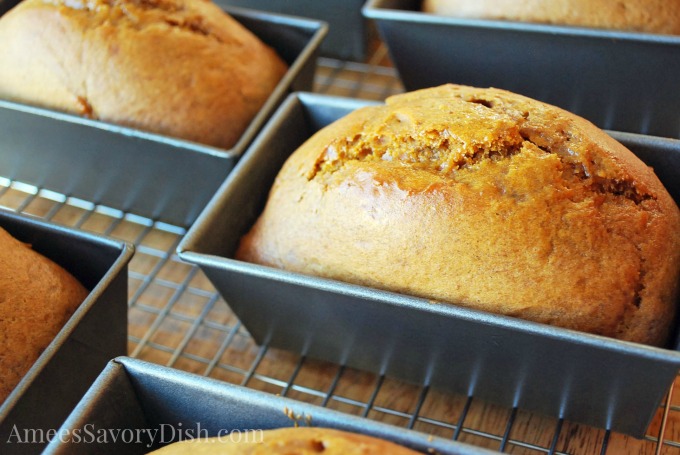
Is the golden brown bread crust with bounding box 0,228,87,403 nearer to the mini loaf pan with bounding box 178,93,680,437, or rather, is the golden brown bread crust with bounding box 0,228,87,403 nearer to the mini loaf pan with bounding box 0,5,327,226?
the mini loaf pan with bounding box 178,93,680,437

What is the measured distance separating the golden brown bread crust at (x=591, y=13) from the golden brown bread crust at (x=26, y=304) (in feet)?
3.35

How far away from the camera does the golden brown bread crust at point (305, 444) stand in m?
0.76

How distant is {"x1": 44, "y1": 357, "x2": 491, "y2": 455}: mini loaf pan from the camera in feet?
2.69

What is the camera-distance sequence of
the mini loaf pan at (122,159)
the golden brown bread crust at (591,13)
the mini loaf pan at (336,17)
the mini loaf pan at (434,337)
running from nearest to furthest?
the mini loaf pan at (434,337) → the mini loaf pan at (122,159) → the golden brown bread crust at (591,13) → the mini loaf pan at (336,17)

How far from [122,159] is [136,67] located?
186 mm

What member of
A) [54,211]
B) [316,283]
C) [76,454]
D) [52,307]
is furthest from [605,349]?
[54,211]

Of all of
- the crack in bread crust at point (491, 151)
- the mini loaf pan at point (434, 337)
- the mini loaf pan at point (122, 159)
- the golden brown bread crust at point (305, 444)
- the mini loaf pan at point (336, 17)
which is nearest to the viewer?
the golden brown bread crust at point (305, 444)

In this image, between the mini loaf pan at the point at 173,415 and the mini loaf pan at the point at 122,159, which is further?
the mini loaf pan at the point at 122,159

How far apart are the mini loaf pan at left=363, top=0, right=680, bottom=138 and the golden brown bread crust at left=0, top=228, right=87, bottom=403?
850mm

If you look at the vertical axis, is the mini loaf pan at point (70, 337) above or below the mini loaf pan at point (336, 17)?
below

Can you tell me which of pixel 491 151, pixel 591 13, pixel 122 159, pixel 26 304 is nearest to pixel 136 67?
pixel 122 159

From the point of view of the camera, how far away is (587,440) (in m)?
1.09

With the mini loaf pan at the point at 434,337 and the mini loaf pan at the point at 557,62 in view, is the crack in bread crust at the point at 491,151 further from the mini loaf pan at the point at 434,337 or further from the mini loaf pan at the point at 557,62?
the mini loaf pan at the point at 557,62

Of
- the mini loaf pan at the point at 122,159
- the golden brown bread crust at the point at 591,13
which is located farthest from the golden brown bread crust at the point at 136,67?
the golden brown bread crust at the point at 591,13
